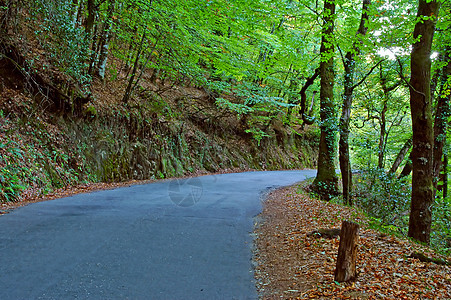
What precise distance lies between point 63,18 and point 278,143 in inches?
908

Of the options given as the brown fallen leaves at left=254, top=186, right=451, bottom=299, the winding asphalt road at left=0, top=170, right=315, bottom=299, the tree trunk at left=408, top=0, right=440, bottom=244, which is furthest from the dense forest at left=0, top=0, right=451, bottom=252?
the winding asphalt road at left=0, top=170, right=315, bottom=299

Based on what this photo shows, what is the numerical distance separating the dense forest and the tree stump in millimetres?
3516

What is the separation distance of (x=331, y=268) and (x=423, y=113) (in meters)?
4.19

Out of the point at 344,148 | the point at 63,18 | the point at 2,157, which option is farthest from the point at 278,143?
the point at 2,157

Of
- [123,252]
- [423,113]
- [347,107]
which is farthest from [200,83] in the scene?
[123,252]

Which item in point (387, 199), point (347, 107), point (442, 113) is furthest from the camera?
point (347, 107)

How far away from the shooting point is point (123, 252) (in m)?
4.68

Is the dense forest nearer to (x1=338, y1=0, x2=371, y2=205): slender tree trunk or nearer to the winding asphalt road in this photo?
(x1=338, y1=0, x2=371, y2=205): slender tree trunk

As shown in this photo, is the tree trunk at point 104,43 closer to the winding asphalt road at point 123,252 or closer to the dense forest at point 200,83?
the dense forest at point 200,83

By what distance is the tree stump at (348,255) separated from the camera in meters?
4.04

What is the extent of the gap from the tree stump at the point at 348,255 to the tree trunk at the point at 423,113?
11.5ft

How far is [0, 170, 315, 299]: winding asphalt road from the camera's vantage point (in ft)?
11.7

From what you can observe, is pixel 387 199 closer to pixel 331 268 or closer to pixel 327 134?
pixel 327 134

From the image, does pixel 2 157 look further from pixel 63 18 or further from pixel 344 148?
pixel 344 148
